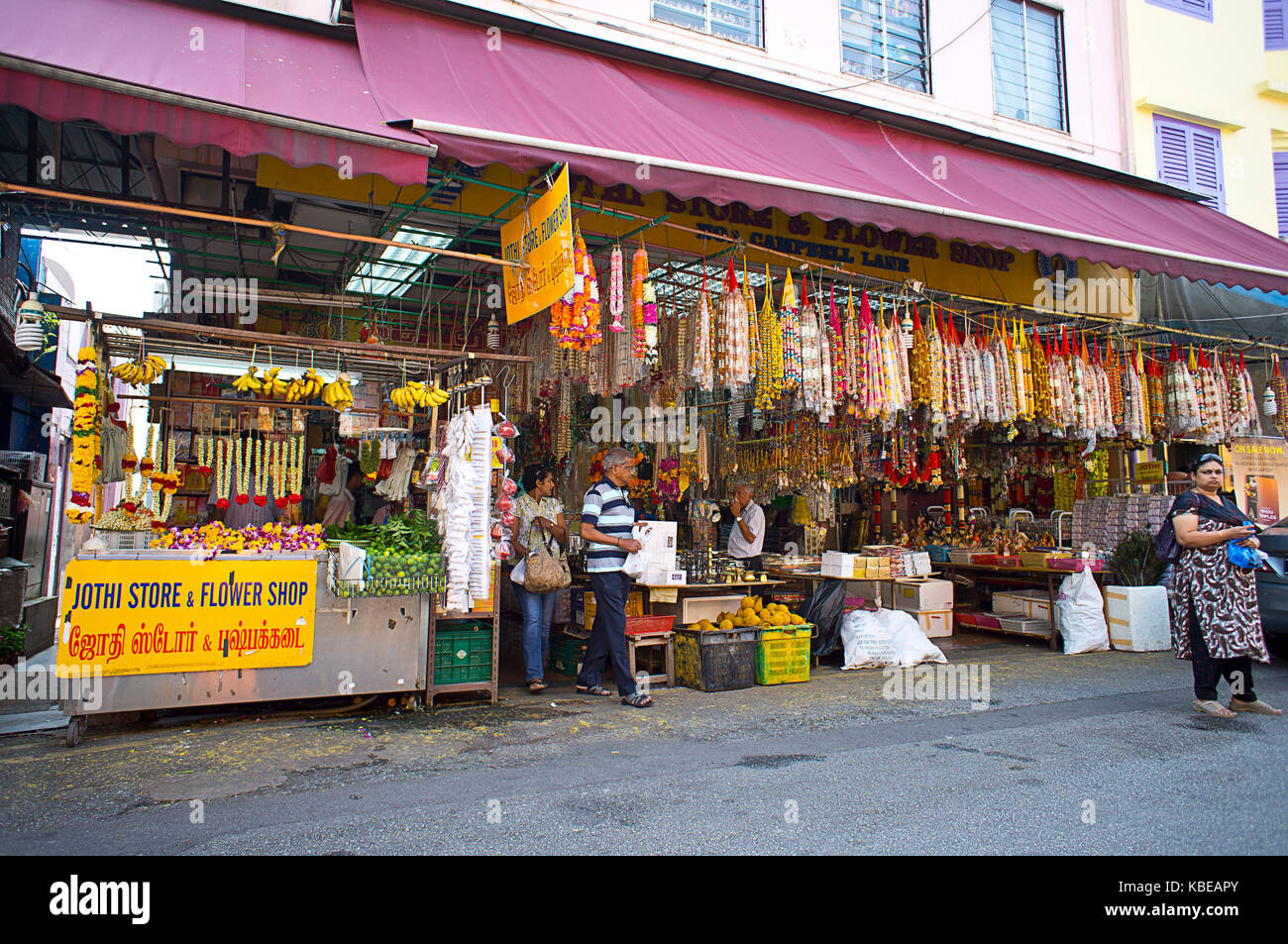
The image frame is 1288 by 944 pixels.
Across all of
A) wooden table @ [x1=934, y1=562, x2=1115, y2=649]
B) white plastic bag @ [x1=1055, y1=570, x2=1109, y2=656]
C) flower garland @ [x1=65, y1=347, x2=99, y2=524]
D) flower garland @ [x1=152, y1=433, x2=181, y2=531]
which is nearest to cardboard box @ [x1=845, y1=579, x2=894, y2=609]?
wooden table @ [x1=934, y1=562, x2=1115, y2=649]

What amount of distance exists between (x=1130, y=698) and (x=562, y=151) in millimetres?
6696

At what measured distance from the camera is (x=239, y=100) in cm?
515

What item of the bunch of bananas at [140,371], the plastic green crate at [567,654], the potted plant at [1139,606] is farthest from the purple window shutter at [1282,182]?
the bunch of bananas at [140,371]

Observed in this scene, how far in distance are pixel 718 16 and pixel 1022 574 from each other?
8.11 metres

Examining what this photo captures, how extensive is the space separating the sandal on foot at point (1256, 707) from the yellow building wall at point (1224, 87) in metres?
8.93

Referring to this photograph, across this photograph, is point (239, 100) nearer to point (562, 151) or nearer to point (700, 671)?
point (562, 151)

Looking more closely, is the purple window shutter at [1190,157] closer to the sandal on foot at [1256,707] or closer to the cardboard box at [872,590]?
the cardboard box at [872,590]

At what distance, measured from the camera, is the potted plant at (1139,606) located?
997 centimetres

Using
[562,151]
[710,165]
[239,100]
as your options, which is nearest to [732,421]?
[710,165]

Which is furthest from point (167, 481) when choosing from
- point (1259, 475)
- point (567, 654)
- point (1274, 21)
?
point (1274, 21)

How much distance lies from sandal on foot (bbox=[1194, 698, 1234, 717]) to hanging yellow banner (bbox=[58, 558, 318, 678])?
703 centimetres

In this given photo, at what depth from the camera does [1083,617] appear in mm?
9977

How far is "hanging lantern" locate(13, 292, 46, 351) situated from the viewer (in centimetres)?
584

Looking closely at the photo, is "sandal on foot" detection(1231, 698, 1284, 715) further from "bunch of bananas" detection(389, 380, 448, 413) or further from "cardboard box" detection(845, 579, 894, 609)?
"bunch of bananas" detection(389, 380, 448, 413)
